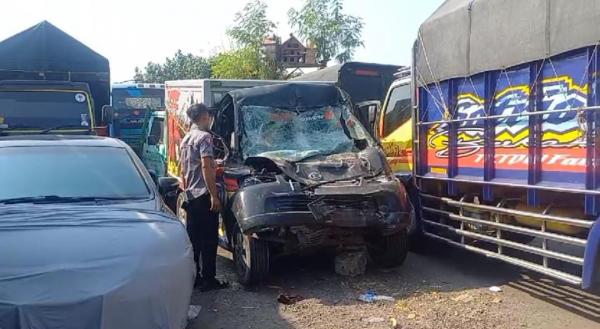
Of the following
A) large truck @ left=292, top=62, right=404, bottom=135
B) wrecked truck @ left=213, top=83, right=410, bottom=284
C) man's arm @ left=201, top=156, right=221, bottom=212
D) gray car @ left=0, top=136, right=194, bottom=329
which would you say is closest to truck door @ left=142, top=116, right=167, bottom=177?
large truck @ left=292, top=62, right=404, bottom=135

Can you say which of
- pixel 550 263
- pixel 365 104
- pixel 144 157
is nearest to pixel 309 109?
pixel 365 104

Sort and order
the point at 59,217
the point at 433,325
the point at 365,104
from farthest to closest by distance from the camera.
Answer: the point at 365,104 → the point at 433,325 → the point at 59,217

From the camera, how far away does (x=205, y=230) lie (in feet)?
21.0

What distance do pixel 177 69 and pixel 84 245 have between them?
130 feet

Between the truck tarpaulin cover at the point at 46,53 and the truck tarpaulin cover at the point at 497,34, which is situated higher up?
the truck tarpaulin cover at the point at 46,53

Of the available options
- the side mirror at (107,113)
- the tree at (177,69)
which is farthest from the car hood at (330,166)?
the tree at (177,69)

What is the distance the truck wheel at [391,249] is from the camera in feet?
22.1

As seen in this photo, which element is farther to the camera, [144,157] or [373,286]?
[144,157]

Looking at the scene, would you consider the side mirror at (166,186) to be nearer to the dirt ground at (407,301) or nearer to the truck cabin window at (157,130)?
the dirt ground at (407,301)

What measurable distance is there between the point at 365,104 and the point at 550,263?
3226 mm

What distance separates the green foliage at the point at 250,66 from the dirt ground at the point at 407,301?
1588 centimetres

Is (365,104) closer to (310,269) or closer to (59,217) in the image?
(310,269)

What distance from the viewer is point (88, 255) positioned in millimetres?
3535

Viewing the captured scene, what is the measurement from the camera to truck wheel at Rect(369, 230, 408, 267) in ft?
22.1
